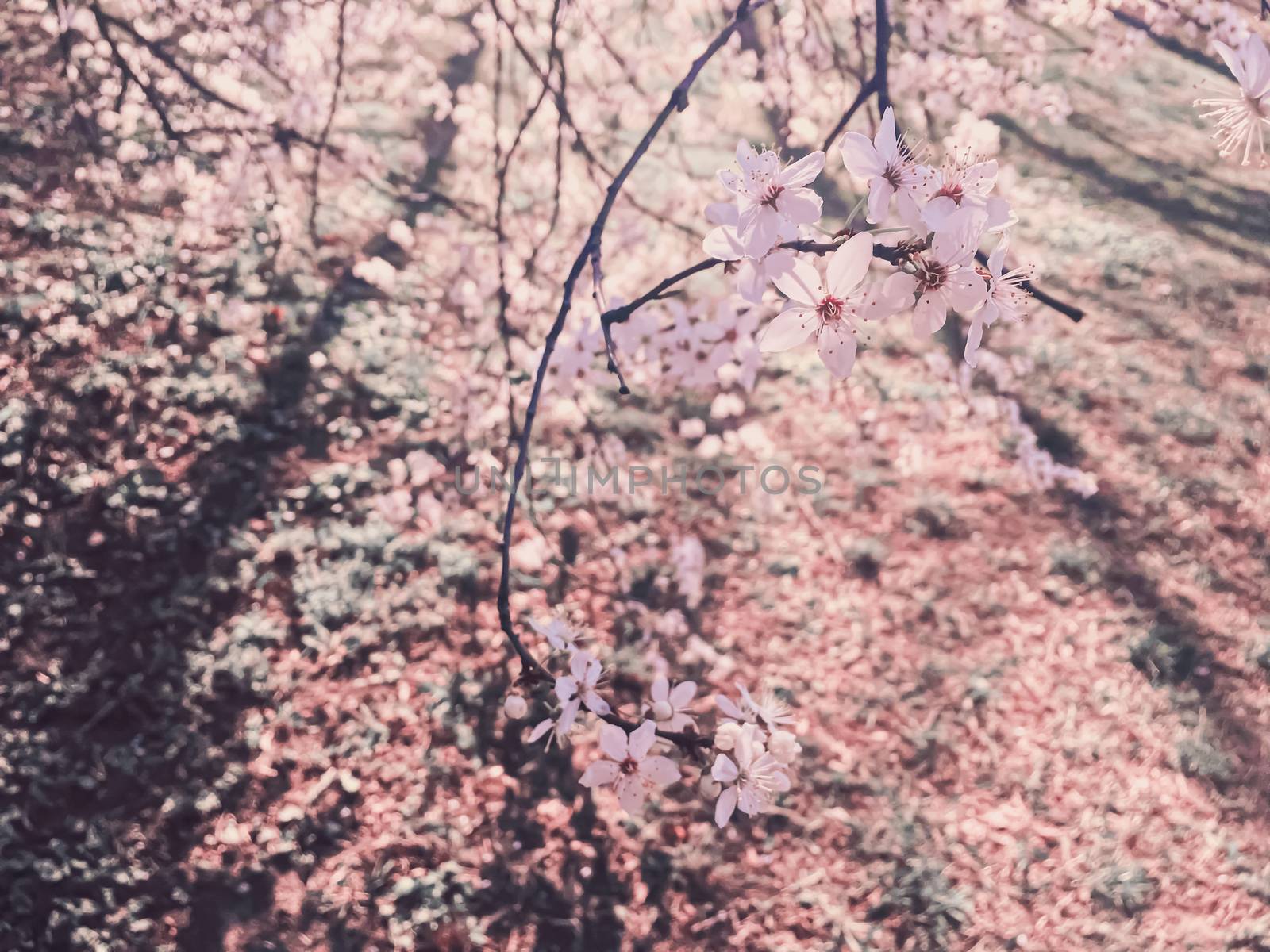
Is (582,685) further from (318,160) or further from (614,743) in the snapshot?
(318,160)

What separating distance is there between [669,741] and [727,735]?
0.53 ft

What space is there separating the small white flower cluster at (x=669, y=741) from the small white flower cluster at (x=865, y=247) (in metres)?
0.74

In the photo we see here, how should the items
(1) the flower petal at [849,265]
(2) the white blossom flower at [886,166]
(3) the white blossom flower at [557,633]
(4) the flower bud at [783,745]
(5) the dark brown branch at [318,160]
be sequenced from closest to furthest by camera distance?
(1) the flower petal at [849,265]
(2) the white blossom flower at [886,166]
(4) the flower bud at [783,745]
(3) the white blossom flower at [557,633]
(5) the dark brown branch at [318,160]

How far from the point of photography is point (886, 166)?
1.27 m

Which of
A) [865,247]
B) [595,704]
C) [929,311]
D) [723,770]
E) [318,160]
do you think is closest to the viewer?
[865,247]

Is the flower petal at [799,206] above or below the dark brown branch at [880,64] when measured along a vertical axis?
below

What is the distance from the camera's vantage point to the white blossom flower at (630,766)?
1.53 m

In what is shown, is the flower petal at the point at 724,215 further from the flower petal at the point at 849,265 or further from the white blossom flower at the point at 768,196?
the flower petal at the point at 849,265

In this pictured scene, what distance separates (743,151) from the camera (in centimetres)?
129

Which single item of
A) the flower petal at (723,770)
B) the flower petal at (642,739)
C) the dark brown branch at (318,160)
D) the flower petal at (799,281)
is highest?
the dark brown branch at (318,160)

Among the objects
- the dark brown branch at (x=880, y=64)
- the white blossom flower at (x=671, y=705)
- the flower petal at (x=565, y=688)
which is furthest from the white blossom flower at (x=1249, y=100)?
the flower petal at (x=565, y=688)

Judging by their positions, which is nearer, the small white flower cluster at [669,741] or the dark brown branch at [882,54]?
the small white flower cluster at [669,741]

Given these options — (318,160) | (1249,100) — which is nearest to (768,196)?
(1249,100)

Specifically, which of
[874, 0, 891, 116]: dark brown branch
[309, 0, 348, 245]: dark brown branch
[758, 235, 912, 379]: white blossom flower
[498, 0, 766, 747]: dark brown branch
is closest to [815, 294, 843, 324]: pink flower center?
[758, 235, 912, 379]: white blossom flower
